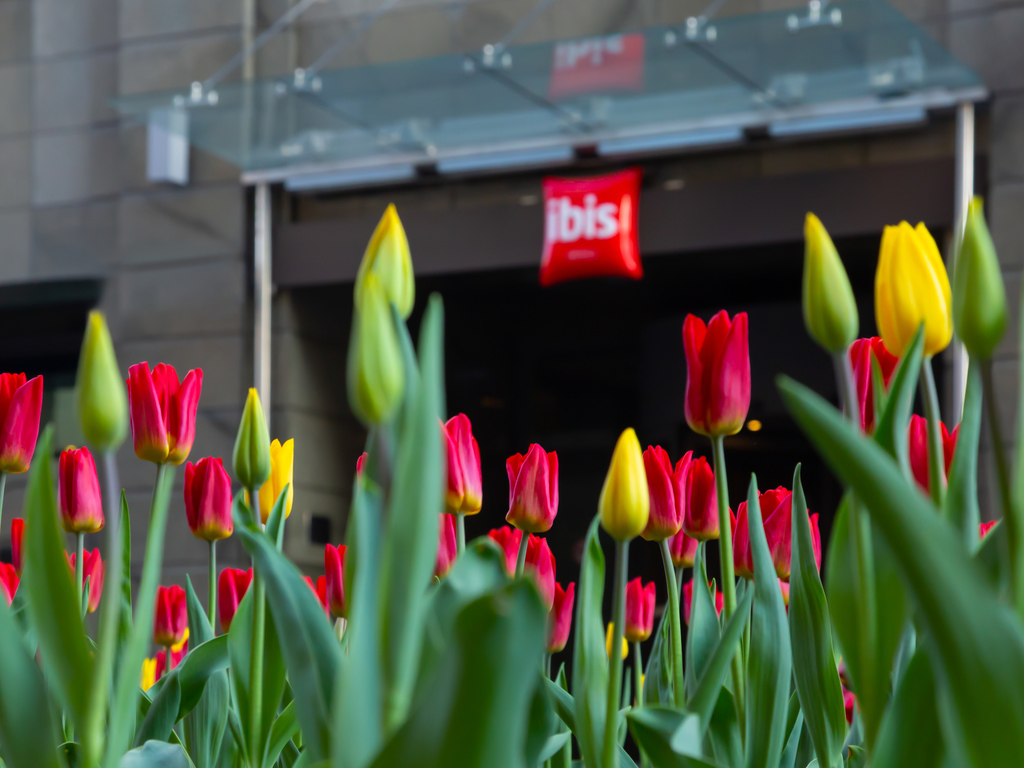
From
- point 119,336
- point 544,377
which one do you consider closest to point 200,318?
point 119,336

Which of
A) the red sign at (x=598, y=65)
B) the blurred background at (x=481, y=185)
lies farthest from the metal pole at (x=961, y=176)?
the red sign at (x=598, y=65)

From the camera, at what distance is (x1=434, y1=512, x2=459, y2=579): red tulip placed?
0.78 meters

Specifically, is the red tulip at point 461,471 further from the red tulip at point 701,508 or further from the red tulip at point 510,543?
the red tulip at point 701,508

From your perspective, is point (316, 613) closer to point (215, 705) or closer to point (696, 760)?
point (696, 760)

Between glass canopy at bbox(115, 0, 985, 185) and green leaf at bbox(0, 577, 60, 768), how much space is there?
523cm

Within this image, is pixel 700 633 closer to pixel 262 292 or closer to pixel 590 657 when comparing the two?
pixel 590 657

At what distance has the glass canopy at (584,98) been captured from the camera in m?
5.51

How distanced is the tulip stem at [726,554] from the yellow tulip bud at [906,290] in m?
0.17

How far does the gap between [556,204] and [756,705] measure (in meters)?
6.19

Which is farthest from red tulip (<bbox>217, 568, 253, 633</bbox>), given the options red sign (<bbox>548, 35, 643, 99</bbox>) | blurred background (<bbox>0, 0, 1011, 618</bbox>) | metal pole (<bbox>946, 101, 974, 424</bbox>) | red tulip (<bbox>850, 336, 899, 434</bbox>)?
metal pole (<bbox>946, 101, 974, 424</bbox>)

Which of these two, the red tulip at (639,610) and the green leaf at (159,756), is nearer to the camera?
the green leaf at (159,756)

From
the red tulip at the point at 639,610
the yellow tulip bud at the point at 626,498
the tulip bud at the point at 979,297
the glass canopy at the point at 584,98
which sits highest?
the glass canopy at the point at 584,98

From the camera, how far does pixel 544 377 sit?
7.84 meters

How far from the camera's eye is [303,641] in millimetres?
459
